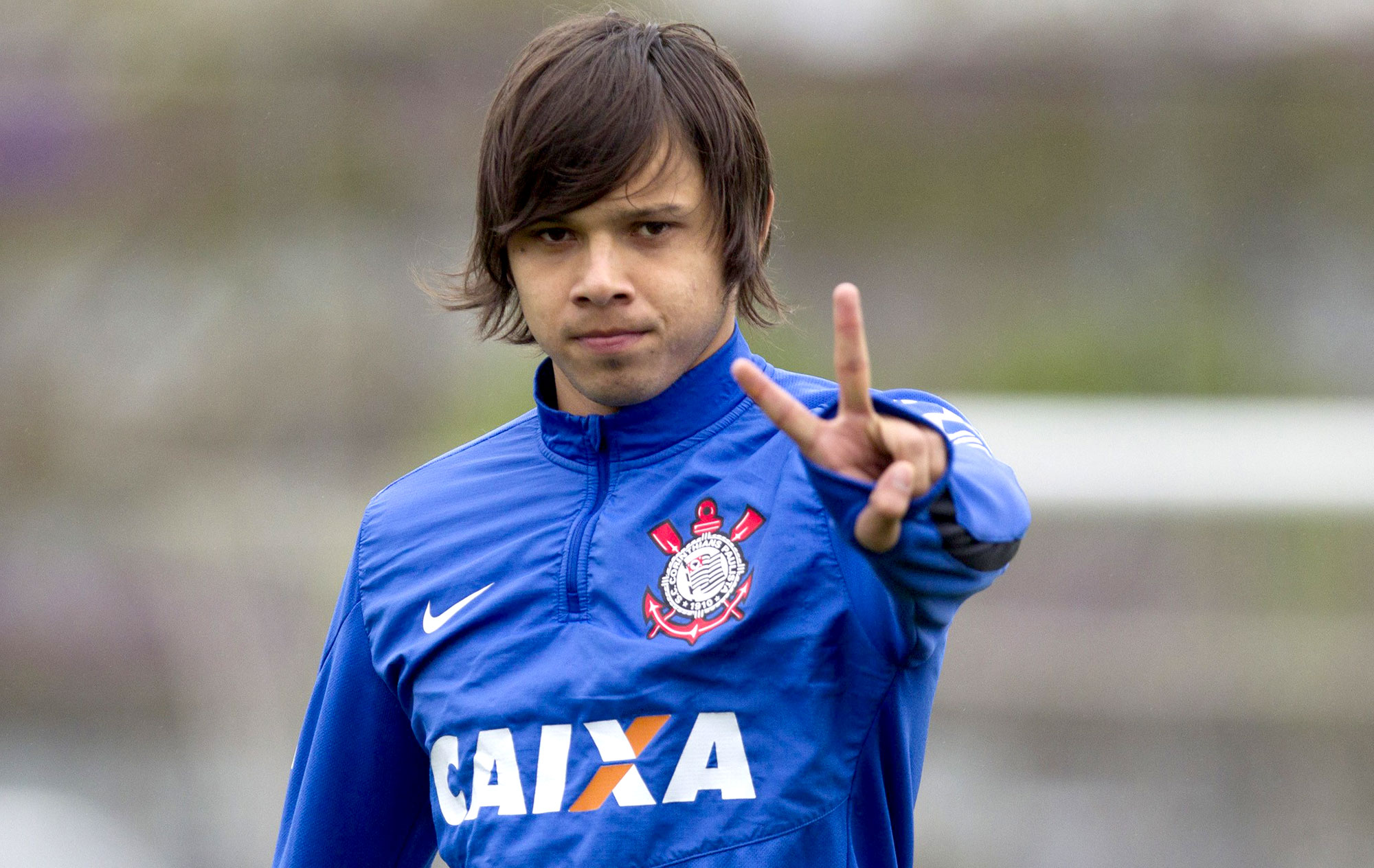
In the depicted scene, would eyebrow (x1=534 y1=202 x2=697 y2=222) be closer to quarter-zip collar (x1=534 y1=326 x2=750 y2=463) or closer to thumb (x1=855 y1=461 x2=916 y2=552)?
quarter-zip collar (x1=534 y1=326 x2=750 y2=463)

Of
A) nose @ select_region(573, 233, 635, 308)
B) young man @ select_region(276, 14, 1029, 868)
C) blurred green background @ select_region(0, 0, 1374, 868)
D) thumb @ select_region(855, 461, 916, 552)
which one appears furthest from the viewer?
blurred green background @ select_region(0, 0, 1374, 868)

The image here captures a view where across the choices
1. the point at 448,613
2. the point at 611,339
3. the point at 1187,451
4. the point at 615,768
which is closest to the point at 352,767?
the point at 448,613

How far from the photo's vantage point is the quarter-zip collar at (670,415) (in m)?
0.99

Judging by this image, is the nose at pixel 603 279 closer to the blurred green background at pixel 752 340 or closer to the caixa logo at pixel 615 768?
the caixa logo at pixel 615 768

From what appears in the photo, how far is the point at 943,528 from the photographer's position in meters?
0.74

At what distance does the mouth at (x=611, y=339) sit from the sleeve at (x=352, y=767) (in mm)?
297

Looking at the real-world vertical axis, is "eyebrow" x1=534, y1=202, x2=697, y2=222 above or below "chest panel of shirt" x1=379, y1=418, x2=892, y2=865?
above

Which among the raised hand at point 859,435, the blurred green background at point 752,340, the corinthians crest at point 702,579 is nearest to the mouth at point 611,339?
the corinthians crest at point 702,579

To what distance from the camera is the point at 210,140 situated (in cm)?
408

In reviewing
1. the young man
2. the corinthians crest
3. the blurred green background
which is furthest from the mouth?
the blurred green background

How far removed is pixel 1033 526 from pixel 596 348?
2.77 metres

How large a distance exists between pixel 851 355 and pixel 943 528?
108 mm

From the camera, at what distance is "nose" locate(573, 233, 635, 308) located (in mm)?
946

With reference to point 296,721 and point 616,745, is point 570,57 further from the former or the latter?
point 296,721
